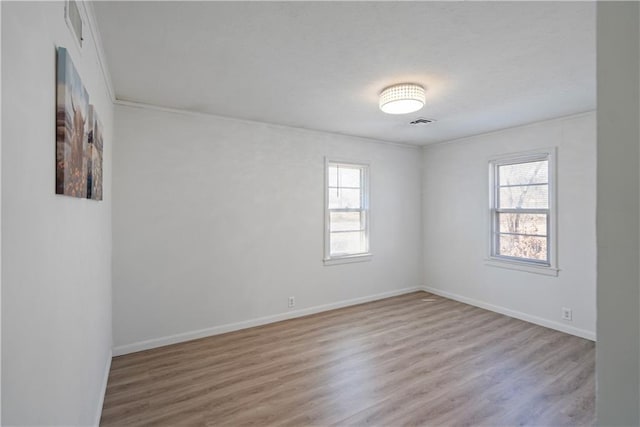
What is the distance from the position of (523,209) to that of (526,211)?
0.16 feet

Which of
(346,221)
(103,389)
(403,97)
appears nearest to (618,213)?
(403,97)

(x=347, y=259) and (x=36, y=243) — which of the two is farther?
(x=347, y=259)

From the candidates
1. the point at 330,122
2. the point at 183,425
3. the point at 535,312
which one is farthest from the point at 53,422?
the point at 535,312

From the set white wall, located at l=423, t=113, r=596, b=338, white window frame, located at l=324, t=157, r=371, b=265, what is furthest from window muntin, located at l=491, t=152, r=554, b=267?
white window frame, located at l=324, t=157, r=371, b=265

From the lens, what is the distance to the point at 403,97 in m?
2.79

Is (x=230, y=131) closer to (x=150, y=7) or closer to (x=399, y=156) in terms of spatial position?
(x=150, y=7)

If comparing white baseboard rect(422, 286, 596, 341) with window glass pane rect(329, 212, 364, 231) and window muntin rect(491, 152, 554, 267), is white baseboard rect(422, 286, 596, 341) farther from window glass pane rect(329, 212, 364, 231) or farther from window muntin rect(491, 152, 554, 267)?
window glass pane rect(329, 212, 364, 231)

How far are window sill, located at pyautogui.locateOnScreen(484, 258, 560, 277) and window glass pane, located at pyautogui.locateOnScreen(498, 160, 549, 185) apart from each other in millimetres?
1082

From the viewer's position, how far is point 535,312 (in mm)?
4172

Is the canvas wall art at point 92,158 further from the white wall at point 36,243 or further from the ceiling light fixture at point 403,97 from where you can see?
the ceiling light fixture at point 403,97

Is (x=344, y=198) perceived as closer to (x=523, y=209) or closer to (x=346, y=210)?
(x=346, y=210)

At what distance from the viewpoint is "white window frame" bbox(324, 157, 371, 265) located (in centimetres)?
465

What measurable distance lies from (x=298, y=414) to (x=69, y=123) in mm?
2254

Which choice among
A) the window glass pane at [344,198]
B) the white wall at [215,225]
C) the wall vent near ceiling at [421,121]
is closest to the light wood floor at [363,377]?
the white wall at [215,225]
